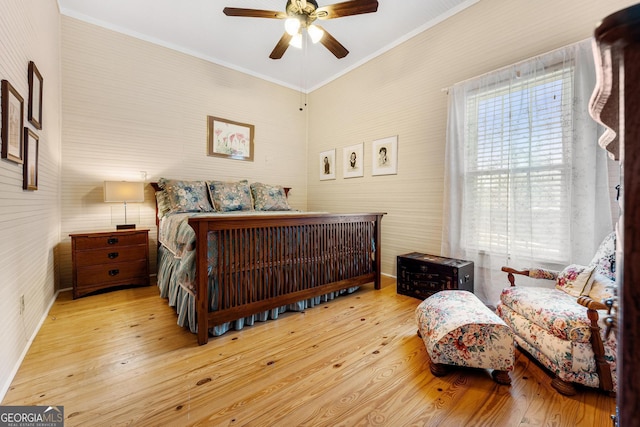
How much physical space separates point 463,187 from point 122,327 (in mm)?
3385

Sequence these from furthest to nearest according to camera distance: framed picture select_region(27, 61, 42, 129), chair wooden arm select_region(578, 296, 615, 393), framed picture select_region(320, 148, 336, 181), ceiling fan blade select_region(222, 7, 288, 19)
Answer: framed picture select_region(320, 148, 336, 181)
ceiling fan blade select_region(222, 7, 288, 19)
framed picture select_region(27, 61, 42, 129)
chair wooden arm select_region(578, 296, 615, 393)

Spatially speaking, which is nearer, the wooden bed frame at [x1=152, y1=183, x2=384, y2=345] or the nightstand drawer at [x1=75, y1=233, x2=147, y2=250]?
the wooden bed frame at [x1=152, y1=183, x2=384, y2=345]

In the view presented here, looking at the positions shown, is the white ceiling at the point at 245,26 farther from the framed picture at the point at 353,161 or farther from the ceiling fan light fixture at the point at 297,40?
the framed picture at the point at 353,161

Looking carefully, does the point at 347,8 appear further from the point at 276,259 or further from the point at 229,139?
the point at 229,139

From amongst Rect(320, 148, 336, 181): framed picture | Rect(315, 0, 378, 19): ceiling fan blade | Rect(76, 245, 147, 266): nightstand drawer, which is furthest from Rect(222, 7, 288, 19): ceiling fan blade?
Rect(76, 245, 147, 266): nightstand drawer

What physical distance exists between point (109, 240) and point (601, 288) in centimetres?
421

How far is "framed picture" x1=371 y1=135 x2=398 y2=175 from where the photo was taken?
3.58 m

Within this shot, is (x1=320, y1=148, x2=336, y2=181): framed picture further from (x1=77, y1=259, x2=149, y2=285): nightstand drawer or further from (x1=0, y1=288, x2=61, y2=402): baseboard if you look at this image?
(x1=0, y1=288, x2=61, y2=402): baseboard

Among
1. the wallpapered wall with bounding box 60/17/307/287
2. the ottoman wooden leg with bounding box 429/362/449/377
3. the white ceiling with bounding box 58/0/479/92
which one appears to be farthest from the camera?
the wallpapered wall with bounding box 60/17/307/287

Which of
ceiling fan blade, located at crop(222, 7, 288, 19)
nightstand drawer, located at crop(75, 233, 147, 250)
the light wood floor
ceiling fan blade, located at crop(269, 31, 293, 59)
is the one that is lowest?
the light wood floor

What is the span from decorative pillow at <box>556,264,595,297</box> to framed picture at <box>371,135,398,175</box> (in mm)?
2069

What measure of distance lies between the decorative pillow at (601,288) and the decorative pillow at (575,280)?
3 centimetres

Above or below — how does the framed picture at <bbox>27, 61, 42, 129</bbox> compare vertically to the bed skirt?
above

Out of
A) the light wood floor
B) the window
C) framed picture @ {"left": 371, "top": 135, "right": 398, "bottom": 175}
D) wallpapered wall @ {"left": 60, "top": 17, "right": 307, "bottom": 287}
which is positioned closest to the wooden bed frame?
the light wood floor
